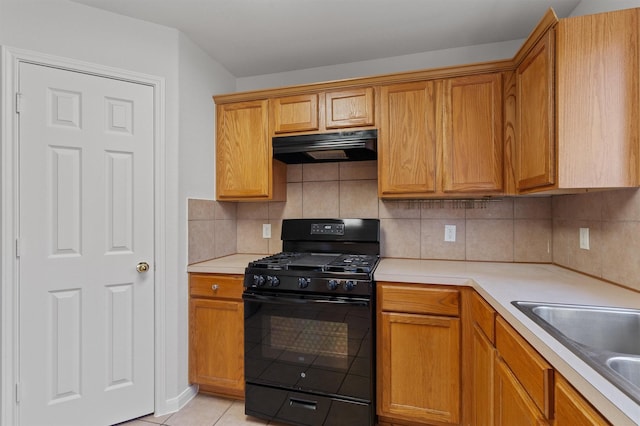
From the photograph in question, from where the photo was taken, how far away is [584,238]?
5.32ft

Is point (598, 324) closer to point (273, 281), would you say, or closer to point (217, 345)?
point (273, 281)

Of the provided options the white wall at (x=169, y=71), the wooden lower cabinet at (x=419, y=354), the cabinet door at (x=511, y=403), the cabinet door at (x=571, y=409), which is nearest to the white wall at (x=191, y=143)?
the white wall at (x=169, y=71)

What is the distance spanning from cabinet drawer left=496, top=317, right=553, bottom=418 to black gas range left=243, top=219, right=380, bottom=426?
0.66 m

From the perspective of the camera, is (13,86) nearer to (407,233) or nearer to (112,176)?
(112,176)

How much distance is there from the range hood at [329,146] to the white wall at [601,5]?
1228 millimetres

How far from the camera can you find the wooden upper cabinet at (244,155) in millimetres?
2203

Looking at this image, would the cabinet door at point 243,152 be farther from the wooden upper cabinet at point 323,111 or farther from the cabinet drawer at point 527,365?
the cabinet drawer at point 527,365

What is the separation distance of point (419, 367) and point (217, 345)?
128 centimetres

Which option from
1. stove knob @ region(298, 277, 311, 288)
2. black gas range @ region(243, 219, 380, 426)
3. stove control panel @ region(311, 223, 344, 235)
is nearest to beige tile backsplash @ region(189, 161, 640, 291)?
stove control panel @ region(311, 223, 344, 235)

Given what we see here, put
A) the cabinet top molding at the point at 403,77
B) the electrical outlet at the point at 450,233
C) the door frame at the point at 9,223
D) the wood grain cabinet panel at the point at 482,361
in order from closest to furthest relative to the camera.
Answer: the wood grain cabinet panel at the point at 482,361 < the door frame at the point at 9,223 < the cabinet top molding at the point at 403,77 < the electrical outlet at the point at 450,233

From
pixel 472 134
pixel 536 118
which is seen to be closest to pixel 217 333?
pixel 472 134

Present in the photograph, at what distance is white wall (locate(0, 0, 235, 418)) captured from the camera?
159cm

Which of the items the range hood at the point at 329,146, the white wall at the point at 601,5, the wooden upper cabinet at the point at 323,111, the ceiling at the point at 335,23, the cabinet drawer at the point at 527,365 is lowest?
the cabinet drawer at the point at 527,365

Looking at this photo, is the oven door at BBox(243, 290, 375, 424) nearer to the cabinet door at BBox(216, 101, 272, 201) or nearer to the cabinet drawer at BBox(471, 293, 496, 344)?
the cabinet drawer at BBox(471, 293, 496, 344)
